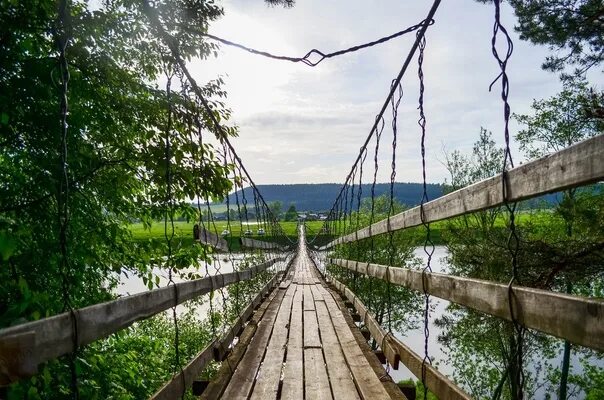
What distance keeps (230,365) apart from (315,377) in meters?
0.60

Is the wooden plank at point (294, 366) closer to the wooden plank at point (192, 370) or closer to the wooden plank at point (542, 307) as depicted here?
the wooden plank at point (192, 370)

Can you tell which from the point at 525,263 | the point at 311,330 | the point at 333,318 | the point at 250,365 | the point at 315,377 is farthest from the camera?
the point at 525,263

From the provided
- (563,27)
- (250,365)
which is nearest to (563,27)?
(563,27)

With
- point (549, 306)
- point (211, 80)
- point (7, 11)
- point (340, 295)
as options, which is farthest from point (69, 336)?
point (340, 295)

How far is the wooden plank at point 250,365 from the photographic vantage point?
269 cm

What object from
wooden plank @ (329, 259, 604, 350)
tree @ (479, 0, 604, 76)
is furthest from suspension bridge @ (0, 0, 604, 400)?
tree @ (479, 0, 604, 76)

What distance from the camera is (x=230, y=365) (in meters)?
3.16

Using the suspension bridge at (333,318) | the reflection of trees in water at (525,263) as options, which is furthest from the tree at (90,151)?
the reflection of trees in water at (525,263)

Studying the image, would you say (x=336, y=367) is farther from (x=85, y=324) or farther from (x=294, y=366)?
(x=85, y=324)

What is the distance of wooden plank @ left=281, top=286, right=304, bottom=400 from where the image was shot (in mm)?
2703

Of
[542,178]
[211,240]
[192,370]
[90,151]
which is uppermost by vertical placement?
[90,151]

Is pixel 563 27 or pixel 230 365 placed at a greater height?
pixel 563 27

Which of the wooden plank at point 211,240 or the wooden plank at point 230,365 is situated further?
the wooden plank at point 211,240

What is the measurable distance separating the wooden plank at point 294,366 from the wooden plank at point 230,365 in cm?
35
